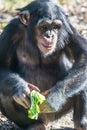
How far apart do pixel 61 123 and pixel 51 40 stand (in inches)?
47.0

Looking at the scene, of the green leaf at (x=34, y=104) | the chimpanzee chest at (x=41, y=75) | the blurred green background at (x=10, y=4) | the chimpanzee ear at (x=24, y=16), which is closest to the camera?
the green leaf at (x=34, y=104)

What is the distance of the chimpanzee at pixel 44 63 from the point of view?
23.1ft

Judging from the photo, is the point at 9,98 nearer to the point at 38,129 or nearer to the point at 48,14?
the point at 38,129

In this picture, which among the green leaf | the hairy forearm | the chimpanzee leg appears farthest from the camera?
the chimpanzee leg

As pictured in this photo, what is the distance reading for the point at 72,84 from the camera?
7.09m

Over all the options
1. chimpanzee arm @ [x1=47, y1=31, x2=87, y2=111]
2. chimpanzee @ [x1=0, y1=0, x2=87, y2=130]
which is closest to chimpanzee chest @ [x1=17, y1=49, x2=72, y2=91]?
chimpanzee @ [x1=0, y1=0, x2=87, y2=130]

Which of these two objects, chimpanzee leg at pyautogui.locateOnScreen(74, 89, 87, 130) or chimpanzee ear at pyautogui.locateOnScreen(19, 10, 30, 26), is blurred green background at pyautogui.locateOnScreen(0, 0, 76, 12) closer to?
chimpanzee ear at pyautogui.locateOnScreen(19, 10, 30, 26)

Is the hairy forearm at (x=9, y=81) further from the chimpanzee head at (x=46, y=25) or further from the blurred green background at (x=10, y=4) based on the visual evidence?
the blurred green background at (x=10, y=4)

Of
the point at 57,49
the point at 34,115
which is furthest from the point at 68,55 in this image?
the point at 34,115

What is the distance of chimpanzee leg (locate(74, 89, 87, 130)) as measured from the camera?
7031 mm

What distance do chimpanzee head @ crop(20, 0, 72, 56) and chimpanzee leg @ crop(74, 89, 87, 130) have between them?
0.66m

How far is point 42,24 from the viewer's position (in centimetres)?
715

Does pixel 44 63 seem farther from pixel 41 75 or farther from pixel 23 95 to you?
pixel 23 95

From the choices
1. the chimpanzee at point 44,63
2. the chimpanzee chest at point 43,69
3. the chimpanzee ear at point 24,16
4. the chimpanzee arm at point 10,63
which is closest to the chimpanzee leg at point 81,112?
the chimpanzee at point 44,63
